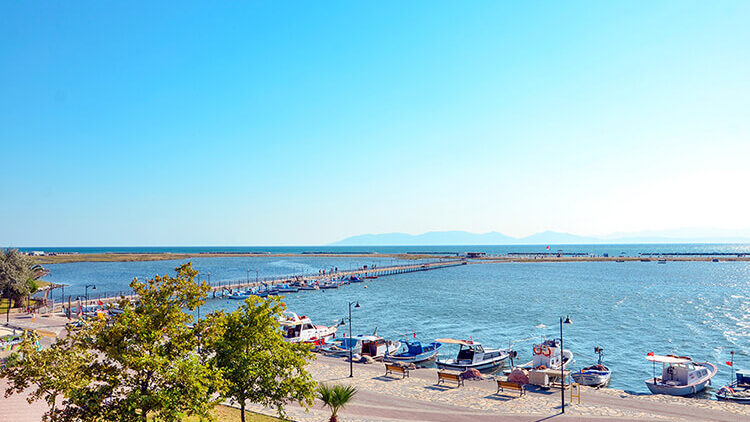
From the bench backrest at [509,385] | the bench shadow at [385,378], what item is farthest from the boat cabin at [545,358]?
the bench shadow at [385,378]

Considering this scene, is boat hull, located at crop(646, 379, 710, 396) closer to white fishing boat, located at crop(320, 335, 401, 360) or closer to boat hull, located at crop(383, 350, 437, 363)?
boat hull, located at crop(383, 350, 437, 363)

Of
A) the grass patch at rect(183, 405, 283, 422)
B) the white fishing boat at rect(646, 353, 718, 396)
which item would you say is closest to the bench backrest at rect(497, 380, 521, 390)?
the white fishing boat at rect(646, 353, 718, 396)

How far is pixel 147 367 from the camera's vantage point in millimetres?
13930

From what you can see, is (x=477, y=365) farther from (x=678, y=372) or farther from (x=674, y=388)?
(x=678, y=372)

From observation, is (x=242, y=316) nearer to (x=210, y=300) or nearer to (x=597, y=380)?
(x=597, y=380)

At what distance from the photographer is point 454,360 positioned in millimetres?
42188

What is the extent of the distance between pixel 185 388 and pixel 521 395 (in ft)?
72.8

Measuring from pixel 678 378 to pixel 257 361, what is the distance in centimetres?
3144

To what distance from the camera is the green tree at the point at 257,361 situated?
60.8 ft

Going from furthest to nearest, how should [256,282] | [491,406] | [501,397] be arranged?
[256,282] < [501,397] < [491,406]

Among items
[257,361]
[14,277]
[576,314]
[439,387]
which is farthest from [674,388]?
[14,277]

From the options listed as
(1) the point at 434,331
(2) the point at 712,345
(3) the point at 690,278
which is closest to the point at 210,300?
(1) the point at 434,331

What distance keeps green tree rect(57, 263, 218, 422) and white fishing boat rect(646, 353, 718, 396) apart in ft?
104

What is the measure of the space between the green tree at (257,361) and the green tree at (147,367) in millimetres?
3213
